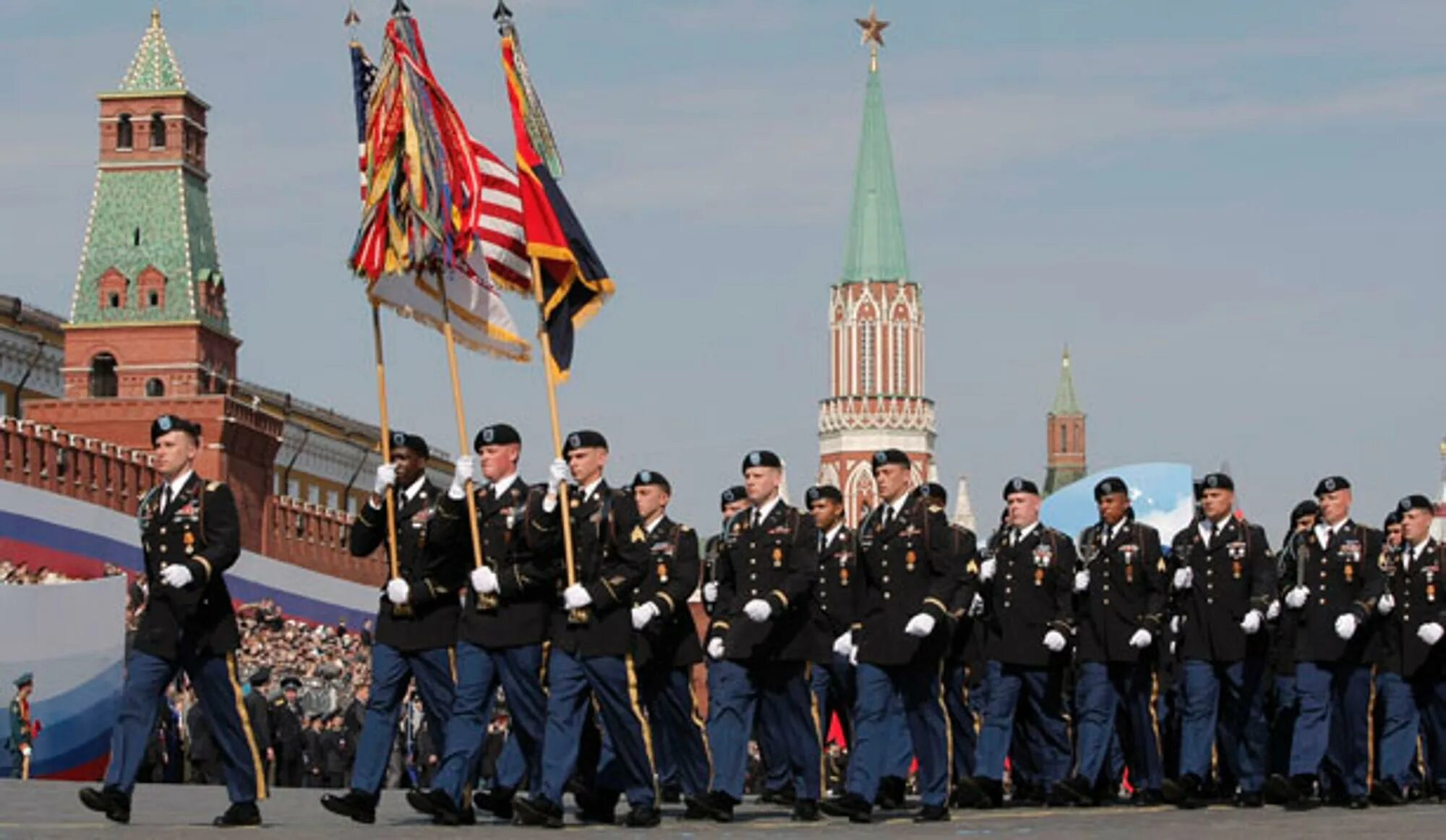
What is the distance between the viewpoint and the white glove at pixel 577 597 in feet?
48.2

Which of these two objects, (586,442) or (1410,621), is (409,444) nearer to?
(586,442)

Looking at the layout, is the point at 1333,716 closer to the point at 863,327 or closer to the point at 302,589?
the point at 302,589

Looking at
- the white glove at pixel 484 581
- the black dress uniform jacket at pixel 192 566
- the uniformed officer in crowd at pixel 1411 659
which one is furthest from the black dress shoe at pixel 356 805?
the uniformed officer in crowd at pixel 1411 659

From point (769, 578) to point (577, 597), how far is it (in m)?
1.57

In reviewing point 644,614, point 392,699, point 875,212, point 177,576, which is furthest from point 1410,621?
point 875,212

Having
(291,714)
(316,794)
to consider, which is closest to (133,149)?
(291,714)

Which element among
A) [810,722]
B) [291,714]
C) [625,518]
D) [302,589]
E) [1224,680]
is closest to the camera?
[625,518]

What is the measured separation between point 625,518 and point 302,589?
40849mm

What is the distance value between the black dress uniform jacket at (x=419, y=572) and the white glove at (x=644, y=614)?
93 cm

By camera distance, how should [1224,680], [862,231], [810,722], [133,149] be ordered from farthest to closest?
1. [862,231]
2. [133,149]
3. [1224,680]
4. [810,722]

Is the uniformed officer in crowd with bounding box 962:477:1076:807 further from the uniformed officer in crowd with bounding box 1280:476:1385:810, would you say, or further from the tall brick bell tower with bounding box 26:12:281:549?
the tall brick bell tower with bounding box 26:12:281:549

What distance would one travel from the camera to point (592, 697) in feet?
51.2

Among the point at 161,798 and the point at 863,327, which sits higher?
the point at 863,327

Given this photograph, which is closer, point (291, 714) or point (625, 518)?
point (625, 518)
